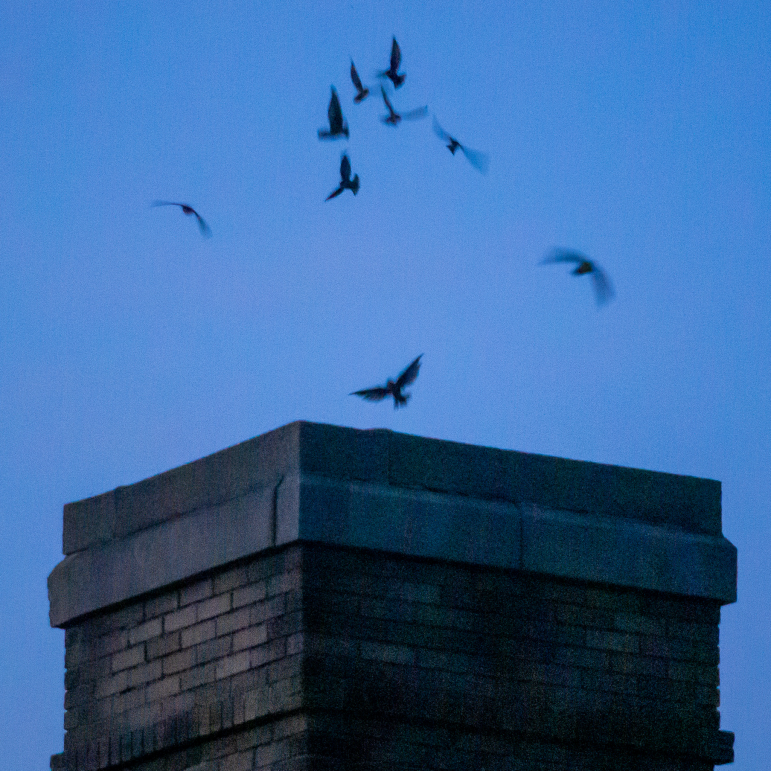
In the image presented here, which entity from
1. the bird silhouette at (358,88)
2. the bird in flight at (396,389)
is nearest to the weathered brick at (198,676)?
the bird in flight at (396,389)

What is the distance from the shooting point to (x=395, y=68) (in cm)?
1338

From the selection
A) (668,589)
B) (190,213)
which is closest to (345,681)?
(668,589)

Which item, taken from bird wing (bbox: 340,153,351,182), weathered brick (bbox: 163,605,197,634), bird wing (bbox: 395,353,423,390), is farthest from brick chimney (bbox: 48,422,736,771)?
bird wing (bbox: 340,153,351,182)

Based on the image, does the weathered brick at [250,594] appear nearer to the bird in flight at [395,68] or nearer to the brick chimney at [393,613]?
the brick chimney at [393,613]

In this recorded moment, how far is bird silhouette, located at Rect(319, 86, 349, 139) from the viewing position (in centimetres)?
1334

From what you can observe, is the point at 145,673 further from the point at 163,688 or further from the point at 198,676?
the point at 198,676

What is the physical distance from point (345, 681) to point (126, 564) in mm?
1942

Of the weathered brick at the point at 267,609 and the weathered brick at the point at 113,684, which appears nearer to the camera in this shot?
the weathered brick at the point at 267,609

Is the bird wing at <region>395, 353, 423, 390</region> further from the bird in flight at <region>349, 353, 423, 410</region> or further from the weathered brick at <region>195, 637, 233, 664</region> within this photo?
the weathered brick at <region>195, 637, 233, 664</region>

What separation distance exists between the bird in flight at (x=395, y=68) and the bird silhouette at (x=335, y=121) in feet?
1.18

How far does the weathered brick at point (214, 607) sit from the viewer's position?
41.4ft

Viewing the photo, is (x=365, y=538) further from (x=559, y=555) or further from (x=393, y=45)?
(x=393, y=45)

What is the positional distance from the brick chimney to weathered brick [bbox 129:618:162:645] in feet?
0.05

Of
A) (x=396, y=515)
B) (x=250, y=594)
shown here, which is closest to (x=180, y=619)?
(x=250, y=594)
